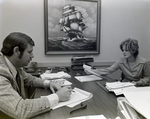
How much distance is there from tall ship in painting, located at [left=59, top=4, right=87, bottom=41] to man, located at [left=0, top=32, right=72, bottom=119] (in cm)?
155

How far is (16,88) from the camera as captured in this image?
3.87 ft

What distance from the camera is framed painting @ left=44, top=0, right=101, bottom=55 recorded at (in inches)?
109

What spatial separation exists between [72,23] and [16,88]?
1933 mm

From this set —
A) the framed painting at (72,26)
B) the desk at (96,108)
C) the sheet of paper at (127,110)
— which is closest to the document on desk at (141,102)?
the sheet of paper at (127,110)

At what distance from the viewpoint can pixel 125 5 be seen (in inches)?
120

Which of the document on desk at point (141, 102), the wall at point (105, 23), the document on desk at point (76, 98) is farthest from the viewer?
the wall at point (105, 23)

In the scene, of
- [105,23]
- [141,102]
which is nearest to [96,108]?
[141,102]

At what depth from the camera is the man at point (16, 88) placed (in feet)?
2.99

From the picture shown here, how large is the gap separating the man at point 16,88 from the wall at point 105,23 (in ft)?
5.01

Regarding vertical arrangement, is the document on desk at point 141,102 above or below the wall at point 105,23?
below

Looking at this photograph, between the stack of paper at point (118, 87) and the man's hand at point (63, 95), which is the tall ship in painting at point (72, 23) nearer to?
the stack of paper at point (118, 87)

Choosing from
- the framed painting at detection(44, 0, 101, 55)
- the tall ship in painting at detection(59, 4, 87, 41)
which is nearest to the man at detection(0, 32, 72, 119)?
the framed painting at detection(44, 0, 101, 55)

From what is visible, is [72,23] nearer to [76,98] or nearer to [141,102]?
[76,98]

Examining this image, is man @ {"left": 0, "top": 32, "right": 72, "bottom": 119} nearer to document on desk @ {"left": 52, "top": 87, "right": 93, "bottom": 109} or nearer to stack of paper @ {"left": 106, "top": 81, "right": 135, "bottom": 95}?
document on desk @ {"left": 52, "top": 87, "right": 93, "bottom": 109}
